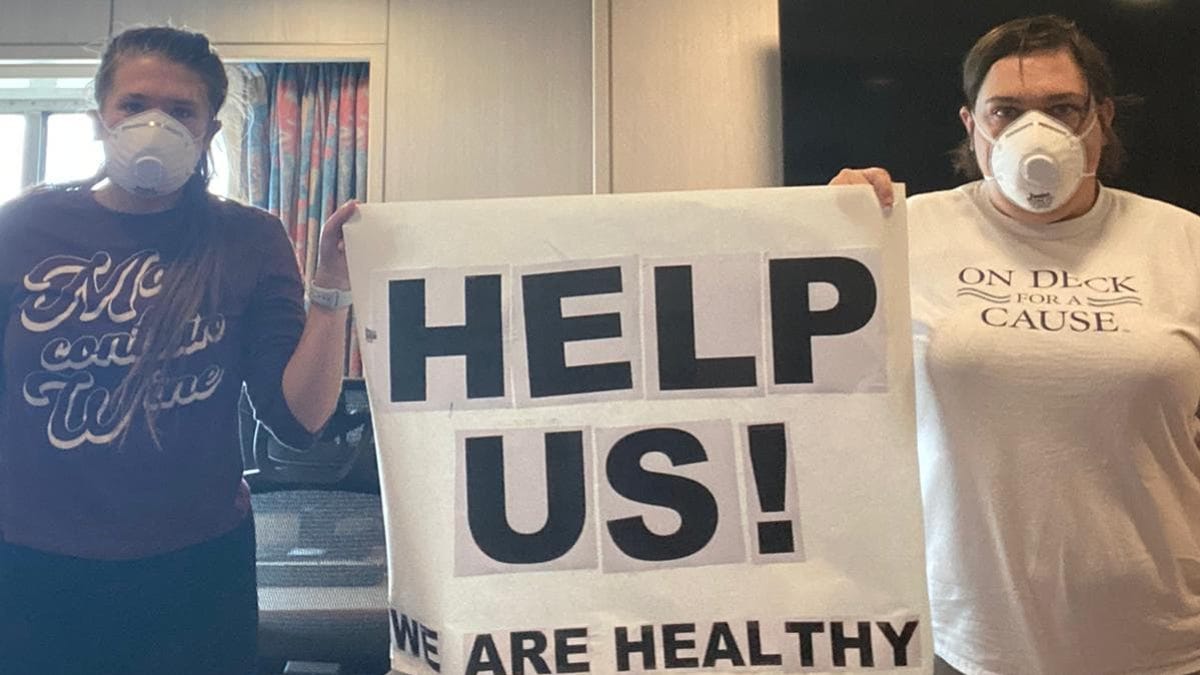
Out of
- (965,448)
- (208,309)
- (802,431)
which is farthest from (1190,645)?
(208,309)

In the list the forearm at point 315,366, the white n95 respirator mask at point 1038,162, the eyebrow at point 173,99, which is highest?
the eyebrow at point 173,99

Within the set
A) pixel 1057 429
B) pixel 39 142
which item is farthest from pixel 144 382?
pixel 39 142

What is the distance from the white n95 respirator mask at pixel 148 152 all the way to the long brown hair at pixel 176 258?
3cm

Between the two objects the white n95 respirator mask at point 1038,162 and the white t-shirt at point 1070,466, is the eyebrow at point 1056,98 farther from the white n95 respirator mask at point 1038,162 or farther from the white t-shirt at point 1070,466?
the white t-shirt at point 1070,466

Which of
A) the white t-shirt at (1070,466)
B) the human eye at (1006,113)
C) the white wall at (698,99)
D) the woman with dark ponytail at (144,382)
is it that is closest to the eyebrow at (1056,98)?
the human eye at (1006,113)

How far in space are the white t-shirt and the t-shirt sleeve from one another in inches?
24.5

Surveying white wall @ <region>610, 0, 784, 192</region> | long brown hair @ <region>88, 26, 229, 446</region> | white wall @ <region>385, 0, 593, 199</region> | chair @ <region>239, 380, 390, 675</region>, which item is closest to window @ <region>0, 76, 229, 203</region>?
white wall @ <region>385, 0, 593, 199</region>

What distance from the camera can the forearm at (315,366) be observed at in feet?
3.15

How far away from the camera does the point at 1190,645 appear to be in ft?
3.05

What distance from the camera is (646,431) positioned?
958 mm

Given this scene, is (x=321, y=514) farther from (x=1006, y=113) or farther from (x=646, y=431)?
(x=1006, y=113)

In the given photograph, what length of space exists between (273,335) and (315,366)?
51mm

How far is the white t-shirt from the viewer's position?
902mm

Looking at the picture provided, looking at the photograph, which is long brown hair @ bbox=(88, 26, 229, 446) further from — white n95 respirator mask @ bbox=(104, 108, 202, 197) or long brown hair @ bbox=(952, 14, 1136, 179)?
long brown hair @ bbox=(952, 14, 1136, 179)
